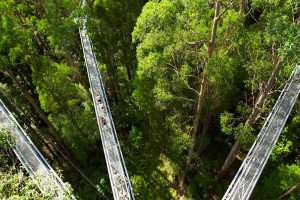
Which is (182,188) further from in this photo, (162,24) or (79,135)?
(162,24)

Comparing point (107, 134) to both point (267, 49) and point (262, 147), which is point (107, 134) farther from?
point (267, 49)

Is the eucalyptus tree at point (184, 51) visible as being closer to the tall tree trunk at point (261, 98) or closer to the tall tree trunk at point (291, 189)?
the tall tree trunk at point (261, 98)

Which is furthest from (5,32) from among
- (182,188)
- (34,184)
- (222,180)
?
(222,180)

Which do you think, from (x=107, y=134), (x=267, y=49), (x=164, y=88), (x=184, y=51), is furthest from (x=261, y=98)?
(x=107, y=134)

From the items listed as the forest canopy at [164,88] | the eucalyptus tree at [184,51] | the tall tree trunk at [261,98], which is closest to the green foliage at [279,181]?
the forest canopy at [164,88]

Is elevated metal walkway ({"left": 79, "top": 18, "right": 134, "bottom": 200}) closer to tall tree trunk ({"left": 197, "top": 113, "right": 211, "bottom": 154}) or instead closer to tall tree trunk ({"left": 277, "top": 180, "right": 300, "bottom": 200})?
tall tree trunk ({"left": 197, "top": 113, "right": 211, "bottom": 154})

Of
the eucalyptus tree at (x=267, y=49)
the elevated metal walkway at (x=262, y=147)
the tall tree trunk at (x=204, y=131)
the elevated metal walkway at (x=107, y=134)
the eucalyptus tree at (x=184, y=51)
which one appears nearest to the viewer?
the eucalyptus tree at (x=267, y=49)
